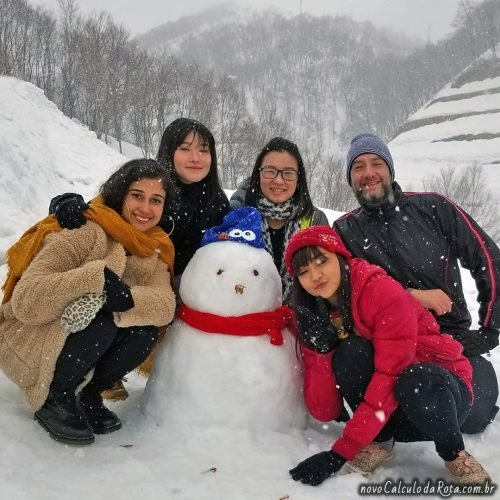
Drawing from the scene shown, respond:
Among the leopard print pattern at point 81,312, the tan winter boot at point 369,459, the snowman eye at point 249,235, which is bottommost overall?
the tan winter boot at point 369,459

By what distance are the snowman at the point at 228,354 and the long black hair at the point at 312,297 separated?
185 millimetres

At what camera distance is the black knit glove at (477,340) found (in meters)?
2.16

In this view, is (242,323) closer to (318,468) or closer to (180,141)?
(318,468)

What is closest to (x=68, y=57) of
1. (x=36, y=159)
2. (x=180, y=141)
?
(x=36, y=159)

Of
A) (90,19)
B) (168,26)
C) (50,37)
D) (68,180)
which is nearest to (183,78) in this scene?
(90,19)

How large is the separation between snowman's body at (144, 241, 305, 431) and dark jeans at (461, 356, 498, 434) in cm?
81

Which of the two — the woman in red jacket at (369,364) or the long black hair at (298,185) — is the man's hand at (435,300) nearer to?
the woman in red jacket at (369,364)

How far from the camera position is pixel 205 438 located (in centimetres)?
183

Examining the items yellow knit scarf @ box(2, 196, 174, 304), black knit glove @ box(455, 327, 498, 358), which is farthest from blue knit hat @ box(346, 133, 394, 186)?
yellow knit scarf @ box(2, 196, 174, 304)

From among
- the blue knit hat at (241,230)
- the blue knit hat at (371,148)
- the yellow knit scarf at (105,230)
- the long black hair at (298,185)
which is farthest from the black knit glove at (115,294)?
the blue knit hat at (371,148)

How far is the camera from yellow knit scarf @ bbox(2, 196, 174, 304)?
186cm

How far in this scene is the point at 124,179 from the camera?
6.95 feet

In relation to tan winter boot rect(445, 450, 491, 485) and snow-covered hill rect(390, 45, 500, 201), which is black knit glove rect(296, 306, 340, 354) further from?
snow-covered hill rect(390, 45, 500, 201)

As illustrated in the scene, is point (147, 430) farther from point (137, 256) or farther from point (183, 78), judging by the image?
point (183, 78)
